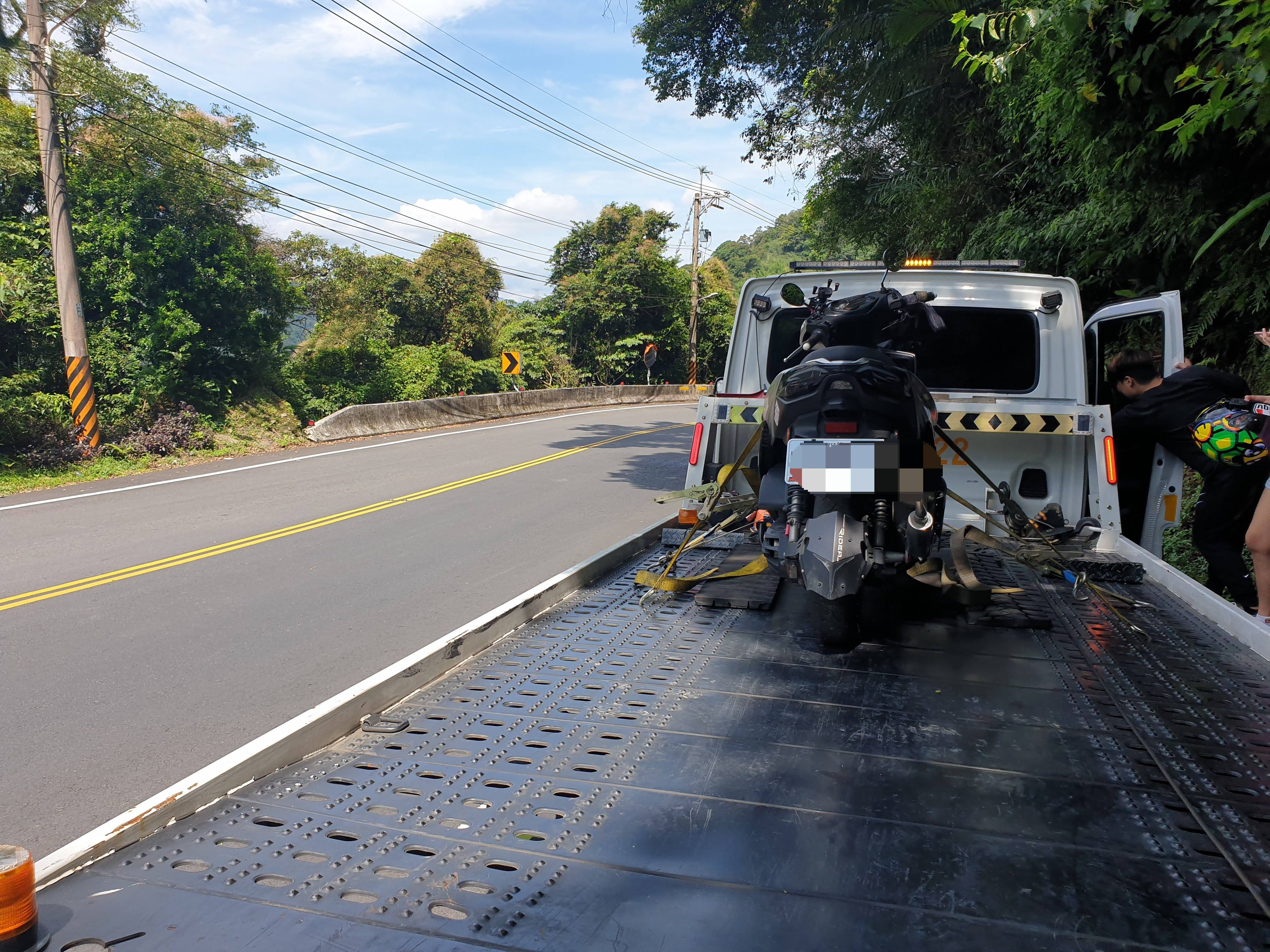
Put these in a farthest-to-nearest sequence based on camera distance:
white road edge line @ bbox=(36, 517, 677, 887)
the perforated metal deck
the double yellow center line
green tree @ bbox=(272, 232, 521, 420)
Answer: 1. green tree @ bbox=(272, 232, 521, 420)
2. the double yellow center line
3. white road edge line @ bbox=(36, 517, 677, 887)
4. the perforated metal deck

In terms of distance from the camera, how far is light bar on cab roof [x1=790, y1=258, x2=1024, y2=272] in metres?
5.86

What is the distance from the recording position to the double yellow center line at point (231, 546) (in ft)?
24.2

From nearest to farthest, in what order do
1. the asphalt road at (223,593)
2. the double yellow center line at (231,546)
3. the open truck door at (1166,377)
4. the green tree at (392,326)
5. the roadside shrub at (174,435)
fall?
the asphalt road at (223,593)
the open truck door at (1166,377)
the double yellow center line at (231,546)
the roadside shrub at (174,435)
the green tree at (392,326)

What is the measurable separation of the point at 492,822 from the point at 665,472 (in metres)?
12.5

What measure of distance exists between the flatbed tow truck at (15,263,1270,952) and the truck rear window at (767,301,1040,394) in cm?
171

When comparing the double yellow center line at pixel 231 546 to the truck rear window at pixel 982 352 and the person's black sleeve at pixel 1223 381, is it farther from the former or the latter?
the person's black sleeve at pixel 1223 381

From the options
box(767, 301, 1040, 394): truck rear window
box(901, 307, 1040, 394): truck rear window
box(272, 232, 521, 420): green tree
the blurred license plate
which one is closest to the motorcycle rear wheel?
the blurred license plate

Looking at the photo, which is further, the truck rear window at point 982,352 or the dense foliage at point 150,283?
the dense foliage at point 150,283

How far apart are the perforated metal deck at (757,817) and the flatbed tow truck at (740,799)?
0.03ft

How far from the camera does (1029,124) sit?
33.3 feet

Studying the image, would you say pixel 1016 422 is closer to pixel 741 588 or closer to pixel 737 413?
pixel 737 413

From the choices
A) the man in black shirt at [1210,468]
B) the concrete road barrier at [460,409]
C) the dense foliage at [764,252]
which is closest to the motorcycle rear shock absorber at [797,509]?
the man in black shirt at [1210,468]

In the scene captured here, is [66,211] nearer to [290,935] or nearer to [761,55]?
[761,55]

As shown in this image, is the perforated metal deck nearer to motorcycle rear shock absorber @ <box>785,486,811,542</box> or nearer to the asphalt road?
motorcycle rear shock absorber @ <box>785,486,811,542</box>
